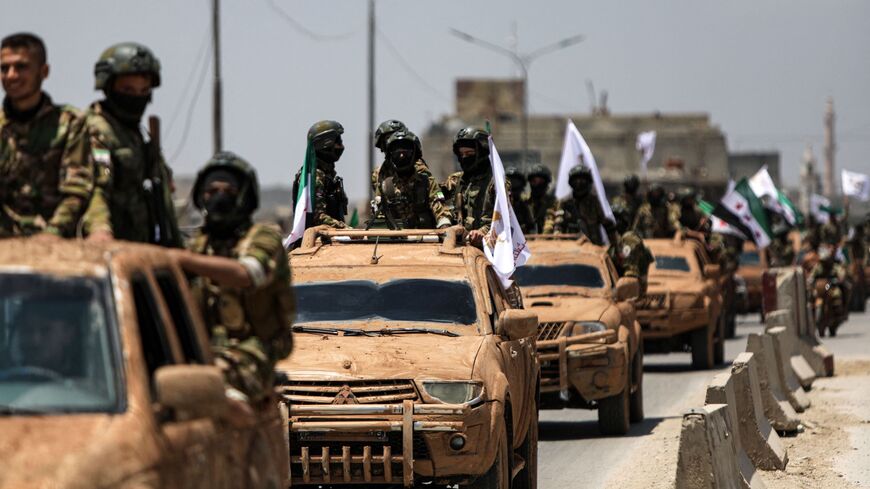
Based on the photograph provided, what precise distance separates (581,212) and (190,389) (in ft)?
53.5

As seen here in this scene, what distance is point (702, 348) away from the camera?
80.6ft

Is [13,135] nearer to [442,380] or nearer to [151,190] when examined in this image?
[151,190]

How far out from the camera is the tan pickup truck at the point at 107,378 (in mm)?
5711

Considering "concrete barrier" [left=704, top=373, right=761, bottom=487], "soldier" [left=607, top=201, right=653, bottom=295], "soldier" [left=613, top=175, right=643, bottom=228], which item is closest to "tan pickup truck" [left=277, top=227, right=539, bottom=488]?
"concrete barrier" [left=704, top=373, right=761, bottom=487]

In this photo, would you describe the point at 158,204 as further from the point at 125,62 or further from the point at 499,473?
the point at 499,473

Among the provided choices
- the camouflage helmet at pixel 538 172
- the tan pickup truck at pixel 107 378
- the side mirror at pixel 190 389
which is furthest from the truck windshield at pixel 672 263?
the side mirror at pixel 190 389

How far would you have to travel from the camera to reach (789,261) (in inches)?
1724

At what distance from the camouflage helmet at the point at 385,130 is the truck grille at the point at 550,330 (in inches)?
86.7

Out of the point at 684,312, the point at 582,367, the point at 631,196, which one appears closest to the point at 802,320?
the point at 684,312

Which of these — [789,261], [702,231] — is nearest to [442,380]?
[702,231]

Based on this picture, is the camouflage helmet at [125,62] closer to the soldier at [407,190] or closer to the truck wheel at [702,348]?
the soldier at [407,190]

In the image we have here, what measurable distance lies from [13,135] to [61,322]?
6.72 ft

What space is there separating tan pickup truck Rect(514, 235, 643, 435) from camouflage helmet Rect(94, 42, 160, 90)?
8.67 meters

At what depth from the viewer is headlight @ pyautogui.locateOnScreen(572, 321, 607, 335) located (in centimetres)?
1709
